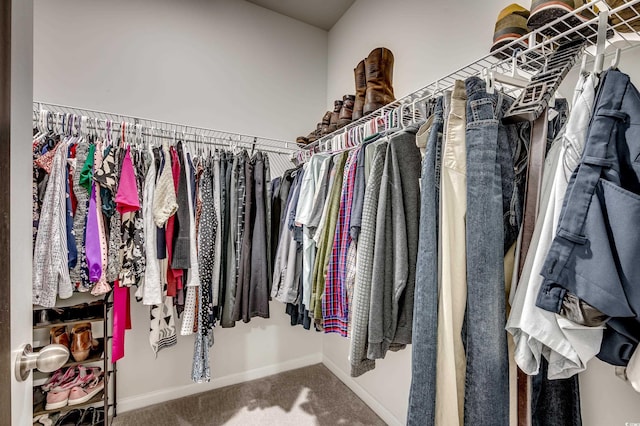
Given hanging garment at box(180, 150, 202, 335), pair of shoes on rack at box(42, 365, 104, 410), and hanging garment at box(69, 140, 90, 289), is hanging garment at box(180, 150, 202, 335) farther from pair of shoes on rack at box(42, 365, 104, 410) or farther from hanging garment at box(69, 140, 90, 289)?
pair of shoes on rack at box(42, 365, 104, 410)

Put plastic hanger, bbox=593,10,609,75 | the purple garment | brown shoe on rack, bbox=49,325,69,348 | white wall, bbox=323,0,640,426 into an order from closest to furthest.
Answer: plastic hanger, bbox=593,10,609,75 < white wall, bbox=323,0,640,426 < the purple garment < brown shoe on rack, bbox=49,325,69,348

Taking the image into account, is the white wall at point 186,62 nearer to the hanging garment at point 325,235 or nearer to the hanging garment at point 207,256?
the hanging garment at point 207,256

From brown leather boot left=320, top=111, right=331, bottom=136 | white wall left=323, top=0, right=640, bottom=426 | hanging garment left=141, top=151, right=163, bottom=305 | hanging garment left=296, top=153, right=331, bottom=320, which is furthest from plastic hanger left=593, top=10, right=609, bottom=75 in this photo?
hanging garment left=141, top=151, right=163, bottom=305

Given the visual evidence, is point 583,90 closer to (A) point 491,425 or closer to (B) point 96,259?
(A) point 491,425

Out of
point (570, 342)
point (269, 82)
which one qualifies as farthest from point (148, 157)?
point (570, 342)

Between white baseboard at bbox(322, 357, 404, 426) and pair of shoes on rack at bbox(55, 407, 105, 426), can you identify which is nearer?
pair of shoes on rack at bbox(55, 407, 105, 426)

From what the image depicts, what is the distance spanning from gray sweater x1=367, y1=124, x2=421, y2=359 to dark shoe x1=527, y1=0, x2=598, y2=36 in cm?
43

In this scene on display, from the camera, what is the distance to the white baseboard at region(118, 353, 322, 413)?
5.98 ft

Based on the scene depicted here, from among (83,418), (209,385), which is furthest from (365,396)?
(83,418)

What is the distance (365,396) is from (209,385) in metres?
1.11

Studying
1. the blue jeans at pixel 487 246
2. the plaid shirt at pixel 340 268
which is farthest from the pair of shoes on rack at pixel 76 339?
the blue jeans at pixel 487 246

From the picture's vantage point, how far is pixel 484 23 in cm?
128

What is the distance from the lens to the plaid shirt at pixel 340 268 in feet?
3.70

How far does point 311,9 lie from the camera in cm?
231
